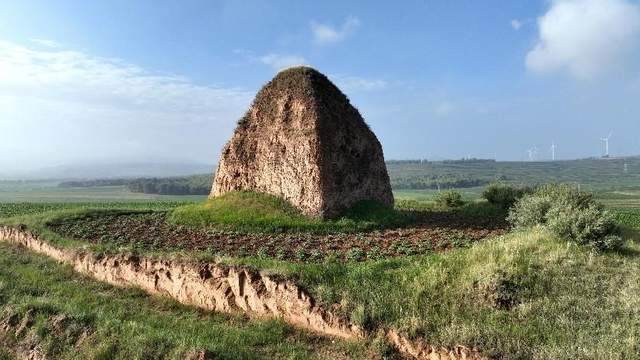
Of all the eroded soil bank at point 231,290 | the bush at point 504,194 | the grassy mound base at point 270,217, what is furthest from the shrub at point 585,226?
the bush at point 504,194

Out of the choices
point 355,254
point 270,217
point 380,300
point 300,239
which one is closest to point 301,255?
point 355,254

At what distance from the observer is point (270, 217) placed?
76.6 ft

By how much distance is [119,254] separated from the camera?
59.9 ft

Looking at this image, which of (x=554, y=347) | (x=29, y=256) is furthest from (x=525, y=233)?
(x=29, y=256)

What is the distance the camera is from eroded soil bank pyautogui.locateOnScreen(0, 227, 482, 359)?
11.9 metres

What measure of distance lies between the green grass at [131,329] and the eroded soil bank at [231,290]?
1.23 feet

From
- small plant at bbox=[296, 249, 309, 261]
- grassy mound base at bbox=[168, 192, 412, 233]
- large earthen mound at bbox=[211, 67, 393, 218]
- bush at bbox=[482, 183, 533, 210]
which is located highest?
large earthen mound at bbox=[211, 67, 393, 218]

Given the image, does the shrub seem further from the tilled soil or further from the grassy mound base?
the grassy mound base

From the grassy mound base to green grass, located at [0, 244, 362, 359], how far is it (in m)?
7.14

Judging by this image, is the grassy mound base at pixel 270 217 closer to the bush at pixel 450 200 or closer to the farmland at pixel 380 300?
the farmland at pixel 380 300

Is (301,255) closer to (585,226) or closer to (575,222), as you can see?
(575,222)

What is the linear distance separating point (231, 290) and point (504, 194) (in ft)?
62.5

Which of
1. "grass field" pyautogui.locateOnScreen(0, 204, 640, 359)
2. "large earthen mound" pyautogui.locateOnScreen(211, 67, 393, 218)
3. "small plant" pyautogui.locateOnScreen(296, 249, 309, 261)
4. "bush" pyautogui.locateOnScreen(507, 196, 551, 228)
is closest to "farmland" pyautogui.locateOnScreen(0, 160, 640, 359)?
"grass field" pyautogui.locateOnScreen(0, 204, 640, 359)

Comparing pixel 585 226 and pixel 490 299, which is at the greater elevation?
pixel 585 226
